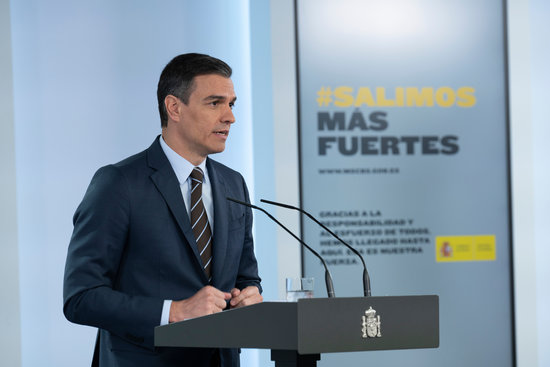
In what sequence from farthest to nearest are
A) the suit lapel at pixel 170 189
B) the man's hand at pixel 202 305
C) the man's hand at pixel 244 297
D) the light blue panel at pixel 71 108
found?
the light blue panel at pixel 71 108 < the suit lapel at pixel 170 189 < the man's hand at pixel 244 297 < the man's hand at pixel 202 305

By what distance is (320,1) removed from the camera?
13.6 ft

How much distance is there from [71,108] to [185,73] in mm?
1790

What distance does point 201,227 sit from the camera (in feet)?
7.50

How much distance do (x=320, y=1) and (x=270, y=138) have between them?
0.86 metres

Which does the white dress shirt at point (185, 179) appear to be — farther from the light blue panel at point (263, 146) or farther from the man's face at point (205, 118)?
the light blue panel at point (263, 146)

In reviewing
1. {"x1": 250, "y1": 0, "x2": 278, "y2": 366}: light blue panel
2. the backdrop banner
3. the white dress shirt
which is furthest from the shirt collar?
the backdrop banner

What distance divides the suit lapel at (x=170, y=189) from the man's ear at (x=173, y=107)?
0.14 metres

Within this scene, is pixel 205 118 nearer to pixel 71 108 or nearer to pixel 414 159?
pixel 71 108

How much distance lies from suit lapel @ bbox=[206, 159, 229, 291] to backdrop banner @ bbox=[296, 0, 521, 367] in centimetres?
175

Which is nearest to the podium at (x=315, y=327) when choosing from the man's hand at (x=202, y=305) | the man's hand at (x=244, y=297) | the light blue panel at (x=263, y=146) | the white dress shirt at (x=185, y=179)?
the man's hand at (x=202, y=305)

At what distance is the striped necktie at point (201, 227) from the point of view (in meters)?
2.26

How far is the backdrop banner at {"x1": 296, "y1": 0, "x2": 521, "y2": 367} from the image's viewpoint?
163 inches

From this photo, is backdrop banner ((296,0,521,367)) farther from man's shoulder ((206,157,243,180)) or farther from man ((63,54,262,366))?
man ((63,54,262,366))

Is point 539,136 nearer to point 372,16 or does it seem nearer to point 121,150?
point 372,16
